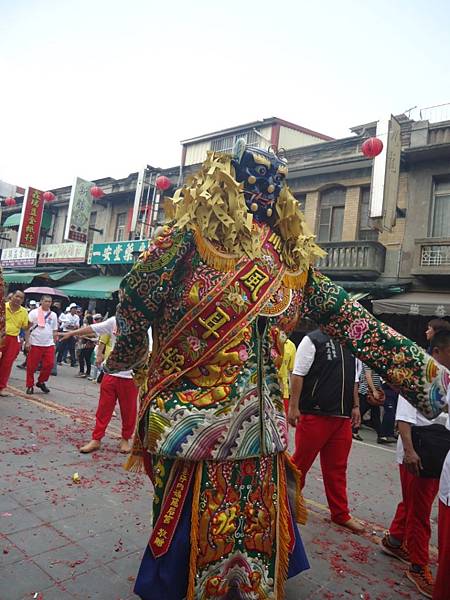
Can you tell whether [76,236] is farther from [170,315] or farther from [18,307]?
[170,315]

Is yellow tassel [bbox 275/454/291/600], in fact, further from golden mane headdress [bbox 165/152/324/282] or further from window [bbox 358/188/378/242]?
window [bbox 358/188/378/242]

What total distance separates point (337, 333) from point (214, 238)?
74 centimetres

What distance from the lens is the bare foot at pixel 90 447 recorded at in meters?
4.65

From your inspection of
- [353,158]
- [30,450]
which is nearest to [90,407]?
[30,450]

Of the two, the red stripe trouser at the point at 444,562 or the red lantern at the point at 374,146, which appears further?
the red lantern at the point at 374,146

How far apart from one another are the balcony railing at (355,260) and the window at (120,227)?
10.4 m

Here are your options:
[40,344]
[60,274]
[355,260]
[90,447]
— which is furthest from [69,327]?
[90,447]

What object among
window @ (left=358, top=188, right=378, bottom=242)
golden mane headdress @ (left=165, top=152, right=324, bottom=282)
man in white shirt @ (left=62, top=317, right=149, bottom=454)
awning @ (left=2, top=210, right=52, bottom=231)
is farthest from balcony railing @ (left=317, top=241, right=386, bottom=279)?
awning @ (left=2, top=210, right=52, bottom=231)

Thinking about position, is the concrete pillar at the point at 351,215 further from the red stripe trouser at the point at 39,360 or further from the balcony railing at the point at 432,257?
the red stripe trouser at the point at 39,360

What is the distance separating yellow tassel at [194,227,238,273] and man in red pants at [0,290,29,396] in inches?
244

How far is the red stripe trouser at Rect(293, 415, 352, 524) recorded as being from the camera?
3.61 m

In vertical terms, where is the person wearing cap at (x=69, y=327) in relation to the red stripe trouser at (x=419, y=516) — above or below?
above

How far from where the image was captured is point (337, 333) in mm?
2092

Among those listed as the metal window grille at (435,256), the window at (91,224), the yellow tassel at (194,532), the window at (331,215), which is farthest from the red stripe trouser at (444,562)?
the window at (91,224)
